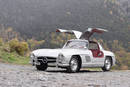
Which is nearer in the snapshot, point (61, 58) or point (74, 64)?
point (61, 58)

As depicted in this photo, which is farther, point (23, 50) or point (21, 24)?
point (21, 24)

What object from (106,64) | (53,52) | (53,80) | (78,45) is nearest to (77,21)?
(106,64)

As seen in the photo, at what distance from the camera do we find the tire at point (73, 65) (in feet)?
35.3

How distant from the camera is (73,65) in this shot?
10.9 metres

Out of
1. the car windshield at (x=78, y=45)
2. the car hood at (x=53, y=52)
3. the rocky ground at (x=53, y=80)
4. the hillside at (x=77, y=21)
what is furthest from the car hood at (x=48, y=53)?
the hillside at (x=77, y=21)

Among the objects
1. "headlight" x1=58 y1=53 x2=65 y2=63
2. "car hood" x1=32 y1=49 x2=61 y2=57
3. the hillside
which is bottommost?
"headlight" x1=58 y1=53 x2=65 y2=63

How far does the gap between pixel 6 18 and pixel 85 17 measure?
58.9m

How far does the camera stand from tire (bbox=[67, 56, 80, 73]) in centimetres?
1077

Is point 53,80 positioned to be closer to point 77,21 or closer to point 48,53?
point 48,53

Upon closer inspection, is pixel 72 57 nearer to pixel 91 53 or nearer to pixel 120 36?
pixel 91 53

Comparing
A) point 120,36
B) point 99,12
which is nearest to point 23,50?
point 120,36

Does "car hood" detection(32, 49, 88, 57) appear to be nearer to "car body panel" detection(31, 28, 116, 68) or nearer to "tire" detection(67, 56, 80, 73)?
"car body panel" detection(31, 28, 116, 68)

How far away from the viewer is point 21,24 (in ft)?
638

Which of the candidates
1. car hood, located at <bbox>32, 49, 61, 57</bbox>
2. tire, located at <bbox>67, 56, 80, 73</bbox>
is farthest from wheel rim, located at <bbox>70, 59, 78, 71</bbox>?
car hood, located at <bbox>32, 49, 61, 57</bbox>
